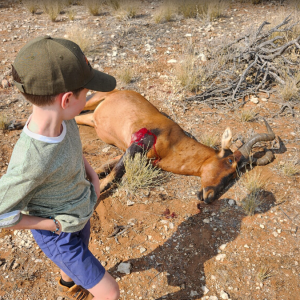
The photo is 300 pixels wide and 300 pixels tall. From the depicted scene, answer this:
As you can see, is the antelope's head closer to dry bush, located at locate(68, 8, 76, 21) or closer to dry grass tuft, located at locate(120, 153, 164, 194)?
dry grass tuft, located at locate(120, 153, 164, 194)

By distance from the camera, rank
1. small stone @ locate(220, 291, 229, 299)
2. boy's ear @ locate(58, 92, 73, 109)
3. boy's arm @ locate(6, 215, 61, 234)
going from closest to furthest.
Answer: boy's ear @ locate(58, 92, 73, 109) → boy's arm @ locate(6, 215, 61, 234) → small stone @ locate(220, 291, 229, 299)

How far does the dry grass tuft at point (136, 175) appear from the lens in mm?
4262

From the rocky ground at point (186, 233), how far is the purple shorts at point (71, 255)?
112cm

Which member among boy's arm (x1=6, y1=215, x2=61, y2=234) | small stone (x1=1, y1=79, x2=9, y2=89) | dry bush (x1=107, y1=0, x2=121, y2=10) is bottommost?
small stone (x1=1, y1=79, x2=9, y2=89)

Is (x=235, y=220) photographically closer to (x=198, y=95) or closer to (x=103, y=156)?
(x=103, y=156)

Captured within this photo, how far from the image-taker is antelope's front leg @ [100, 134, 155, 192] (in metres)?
4.37

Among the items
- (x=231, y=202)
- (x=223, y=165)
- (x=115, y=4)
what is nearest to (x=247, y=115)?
(x=223, y=165)

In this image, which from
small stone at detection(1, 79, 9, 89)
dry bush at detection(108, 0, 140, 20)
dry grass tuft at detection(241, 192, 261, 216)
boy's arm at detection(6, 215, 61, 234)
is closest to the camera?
boy's arm at detection(6, 215, 61, 234)

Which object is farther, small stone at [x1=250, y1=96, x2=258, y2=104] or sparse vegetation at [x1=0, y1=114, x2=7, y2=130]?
small stone at [x1=250, y1=96, x2=258, y2=104]

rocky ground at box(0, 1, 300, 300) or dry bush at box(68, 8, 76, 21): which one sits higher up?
dry bush at box(68, 8, 76, 21)

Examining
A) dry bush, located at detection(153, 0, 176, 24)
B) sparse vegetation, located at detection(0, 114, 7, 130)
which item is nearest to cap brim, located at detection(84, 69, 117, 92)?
sparse vegetation, located at detection(0, 114, 7, 130)

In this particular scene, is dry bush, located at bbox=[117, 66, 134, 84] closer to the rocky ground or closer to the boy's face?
the rocky ground

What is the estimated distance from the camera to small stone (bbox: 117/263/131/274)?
3336 millimetres

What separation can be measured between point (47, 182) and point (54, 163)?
15 centimetres
